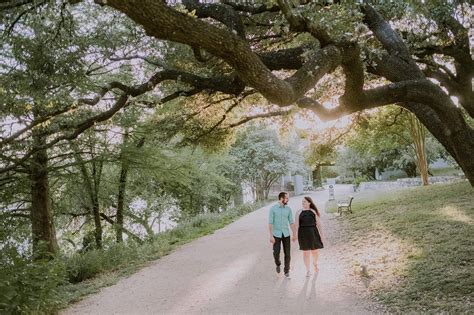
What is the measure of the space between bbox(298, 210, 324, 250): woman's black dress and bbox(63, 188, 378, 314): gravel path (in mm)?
659

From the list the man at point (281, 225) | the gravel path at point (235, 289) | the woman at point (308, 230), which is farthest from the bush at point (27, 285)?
the woman at point (308, 230)

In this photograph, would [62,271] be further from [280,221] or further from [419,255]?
[419,255]

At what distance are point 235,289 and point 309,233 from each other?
1.94 metres

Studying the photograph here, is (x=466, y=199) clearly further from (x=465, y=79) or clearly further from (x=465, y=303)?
(x=465, y=303)

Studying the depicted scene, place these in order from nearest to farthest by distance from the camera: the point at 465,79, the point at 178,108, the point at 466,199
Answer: the point at 465,79 → the point at 178,108 → the point at 466,199

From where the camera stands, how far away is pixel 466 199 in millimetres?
14352

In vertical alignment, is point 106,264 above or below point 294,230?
below

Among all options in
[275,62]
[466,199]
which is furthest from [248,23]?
[466,199]

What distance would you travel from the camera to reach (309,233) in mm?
8602

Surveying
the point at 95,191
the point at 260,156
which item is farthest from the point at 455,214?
the point at 260,156

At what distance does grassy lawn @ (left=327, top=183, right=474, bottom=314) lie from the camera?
640 centimetres

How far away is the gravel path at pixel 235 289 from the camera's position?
6.92 m

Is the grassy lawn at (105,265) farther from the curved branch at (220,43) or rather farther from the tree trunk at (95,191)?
the curved branch at (220,43)

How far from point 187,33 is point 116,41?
6.51m
